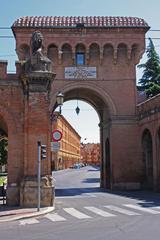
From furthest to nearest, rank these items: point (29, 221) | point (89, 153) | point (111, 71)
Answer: point (89, 153) → point (111, 71) → point (29, 221)

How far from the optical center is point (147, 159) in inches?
1203

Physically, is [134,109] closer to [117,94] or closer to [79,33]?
[117,94]

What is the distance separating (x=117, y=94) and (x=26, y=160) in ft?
47.4

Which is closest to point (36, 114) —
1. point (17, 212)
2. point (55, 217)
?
→ point (17, 212)

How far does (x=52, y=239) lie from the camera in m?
9.52

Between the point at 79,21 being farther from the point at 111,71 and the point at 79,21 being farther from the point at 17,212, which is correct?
the point at 17,212

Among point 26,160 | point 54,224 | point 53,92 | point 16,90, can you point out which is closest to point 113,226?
point 54,224

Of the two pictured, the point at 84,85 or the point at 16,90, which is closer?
the point at 16,90

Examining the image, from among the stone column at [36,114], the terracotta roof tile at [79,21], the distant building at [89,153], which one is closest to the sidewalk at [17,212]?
the stone column at [36,114]

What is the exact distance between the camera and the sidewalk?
13.4 m

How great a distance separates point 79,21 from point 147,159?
11529mm

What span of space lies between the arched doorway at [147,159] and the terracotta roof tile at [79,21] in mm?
8041

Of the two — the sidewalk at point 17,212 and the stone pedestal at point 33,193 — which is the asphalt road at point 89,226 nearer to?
the sidewalk at point 17,212

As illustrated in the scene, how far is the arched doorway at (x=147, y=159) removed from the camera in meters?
29.5
